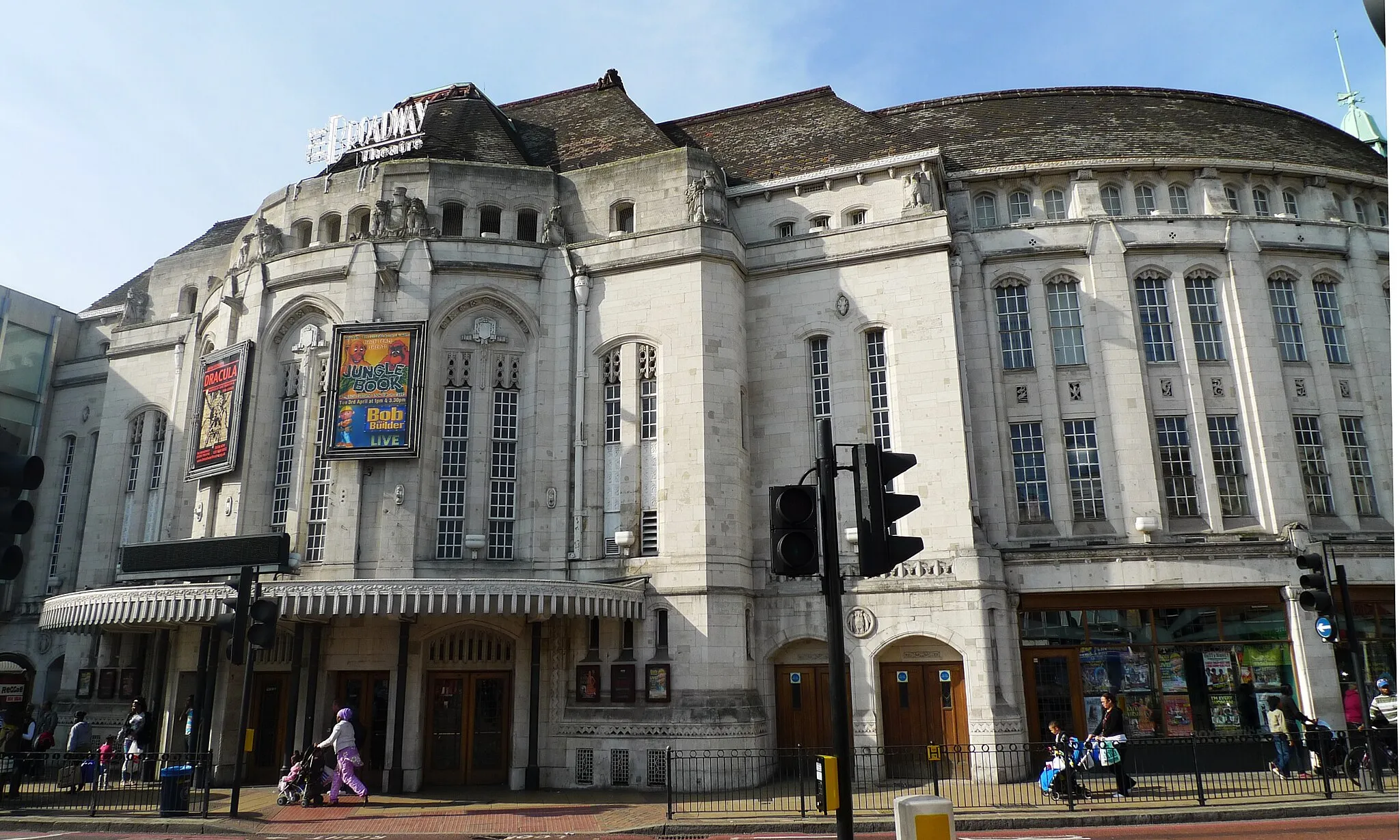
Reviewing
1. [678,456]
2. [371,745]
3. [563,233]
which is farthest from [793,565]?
[563,233]

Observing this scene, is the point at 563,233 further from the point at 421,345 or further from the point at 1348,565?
the point at 1348,565

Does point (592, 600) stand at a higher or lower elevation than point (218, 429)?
lower

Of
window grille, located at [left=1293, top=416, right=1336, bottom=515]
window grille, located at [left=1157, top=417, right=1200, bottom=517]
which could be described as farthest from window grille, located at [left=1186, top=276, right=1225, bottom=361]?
window grille, located at [left=1293, top=416, right=1336, bottom=515]

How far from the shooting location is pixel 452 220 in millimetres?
28656

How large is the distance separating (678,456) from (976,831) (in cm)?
1208

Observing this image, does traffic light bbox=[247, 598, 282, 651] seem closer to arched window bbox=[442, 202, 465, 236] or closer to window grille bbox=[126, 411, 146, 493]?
arched window bbox=[442, 202, 465, 236]

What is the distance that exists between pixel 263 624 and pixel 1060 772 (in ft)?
51.0

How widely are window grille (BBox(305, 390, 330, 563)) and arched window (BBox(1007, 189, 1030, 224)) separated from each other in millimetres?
21554

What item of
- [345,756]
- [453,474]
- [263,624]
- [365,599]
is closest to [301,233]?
[453,474]

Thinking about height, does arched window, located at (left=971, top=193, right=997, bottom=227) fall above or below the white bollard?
above

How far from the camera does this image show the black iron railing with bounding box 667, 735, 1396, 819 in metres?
17.3

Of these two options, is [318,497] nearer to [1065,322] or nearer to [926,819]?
[926,819]

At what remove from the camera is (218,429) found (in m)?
27.3

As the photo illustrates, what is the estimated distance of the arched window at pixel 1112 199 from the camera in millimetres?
28203
